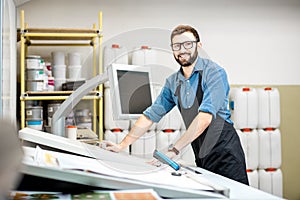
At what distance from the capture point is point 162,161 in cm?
135

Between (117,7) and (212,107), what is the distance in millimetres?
1999

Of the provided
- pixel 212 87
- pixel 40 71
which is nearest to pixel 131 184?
pixel 212 87

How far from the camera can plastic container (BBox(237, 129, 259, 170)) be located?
372 cm

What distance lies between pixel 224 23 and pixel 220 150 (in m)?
2.08

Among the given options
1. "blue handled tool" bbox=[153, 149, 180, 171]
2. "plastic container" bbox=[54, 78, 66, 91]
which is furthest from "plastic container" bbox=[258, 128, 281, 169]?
"blue handled tool" bbox=[153, 149, 180, 171]

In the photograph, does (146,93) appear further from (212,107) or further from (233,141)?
(233,141)

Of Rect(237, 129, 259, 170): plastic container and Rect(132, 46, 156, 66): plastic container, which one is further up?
Rect(132, 46, 156, 66): plastic container

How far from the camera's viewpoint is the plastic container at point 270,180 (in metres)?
3.73

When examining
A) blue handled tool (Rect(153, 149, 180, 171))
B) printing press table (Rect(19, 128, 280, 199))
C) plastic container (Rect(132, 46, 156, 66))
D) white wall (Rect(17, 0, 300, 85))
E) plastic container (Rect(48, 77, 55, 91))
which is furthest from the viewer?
white wall (Rect(17, 0, 300, 85))

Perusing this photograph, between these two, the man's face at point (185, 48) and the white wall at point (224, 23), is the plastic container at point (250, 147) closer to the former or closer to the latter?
the white wall at point (224, 23)

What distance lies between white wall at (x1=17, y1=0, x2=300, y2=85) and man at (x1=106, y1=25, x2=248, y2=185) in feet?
5.04

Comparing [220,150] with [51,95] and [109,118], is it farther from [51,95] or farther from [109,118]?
[51,95]

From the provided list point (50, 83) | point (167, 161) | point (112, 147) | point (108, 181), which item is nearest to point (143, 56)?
point (50, 83)

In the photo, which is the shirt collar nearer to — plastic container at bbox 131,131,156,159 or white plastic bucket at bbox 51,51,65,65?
plastic container at bbox 131,131,156,159
